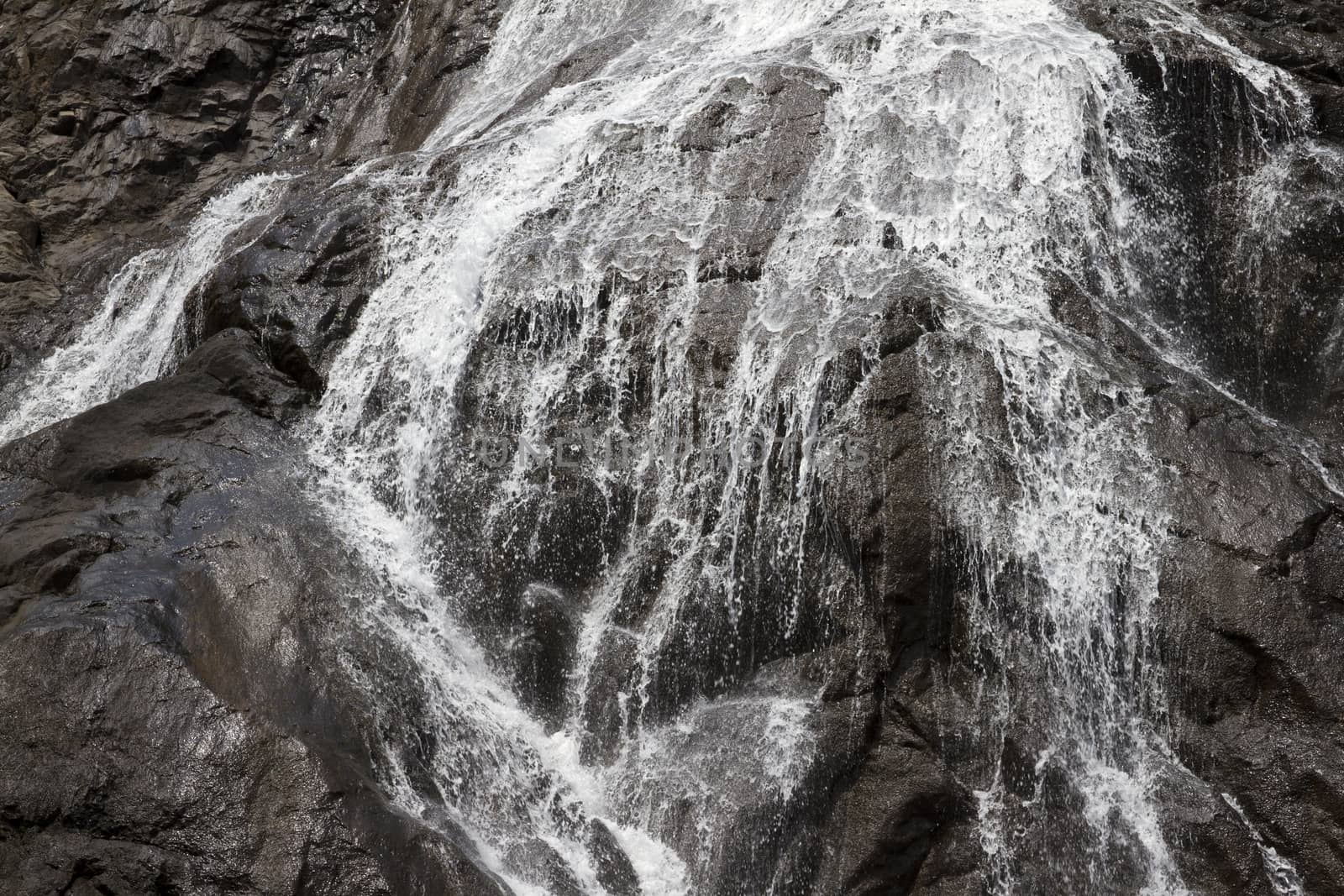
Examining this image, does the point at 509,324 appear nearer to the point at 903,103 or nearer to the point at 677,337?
the point at 677,337

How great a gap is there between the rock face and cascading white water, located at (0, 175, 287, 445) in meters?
1.19

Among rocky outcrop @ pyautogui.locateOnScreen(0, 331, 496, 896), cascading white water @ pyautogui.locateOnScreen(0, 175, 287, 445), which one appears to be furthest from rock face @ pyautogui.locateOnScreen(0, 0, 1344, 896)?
cascading white water @ pyautogui.locateOnScreen(0, 175, 287, 445)

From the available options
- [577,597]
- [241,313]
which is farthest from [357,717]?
[241,313]

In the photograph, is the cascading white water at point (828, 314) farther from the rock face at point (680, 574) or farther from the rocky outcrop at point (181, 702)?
the rocky outcrop at point (181, 702)

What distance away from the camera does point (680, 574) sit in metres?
8.10

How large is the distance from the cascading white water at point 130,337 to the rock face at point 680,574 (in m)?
1.19

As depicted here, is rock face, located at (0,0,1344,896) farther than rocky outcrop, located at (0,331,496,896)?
Yes

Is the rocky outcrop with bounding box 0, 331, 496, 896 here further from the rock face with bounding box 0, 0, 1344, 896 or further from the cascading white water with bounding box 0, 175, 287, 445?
the cascading white water with bounding box 0, 175, 287, 445

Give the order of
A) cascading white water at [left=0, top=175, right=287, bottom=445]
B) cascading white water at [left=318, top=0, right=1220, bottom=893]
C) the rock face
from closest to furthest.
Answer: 1. the rock face
2. cascading white water at [left=318, top=0, right=1220, bottom=893]
3. cascading white water at [left=0, top=175, right=287, bottom=445]

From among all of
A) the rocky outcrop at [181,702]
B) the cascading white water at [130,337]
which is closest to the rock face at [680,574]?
the rocky outcrop at [181,702]

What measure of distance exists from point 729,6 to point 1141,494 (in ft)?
27.4

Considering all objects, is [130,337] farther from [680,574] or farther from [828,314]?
[828,314]

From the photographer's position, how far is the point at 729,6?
44.1 feet

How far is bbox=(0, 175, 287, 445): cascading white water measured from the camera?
37.7ft
